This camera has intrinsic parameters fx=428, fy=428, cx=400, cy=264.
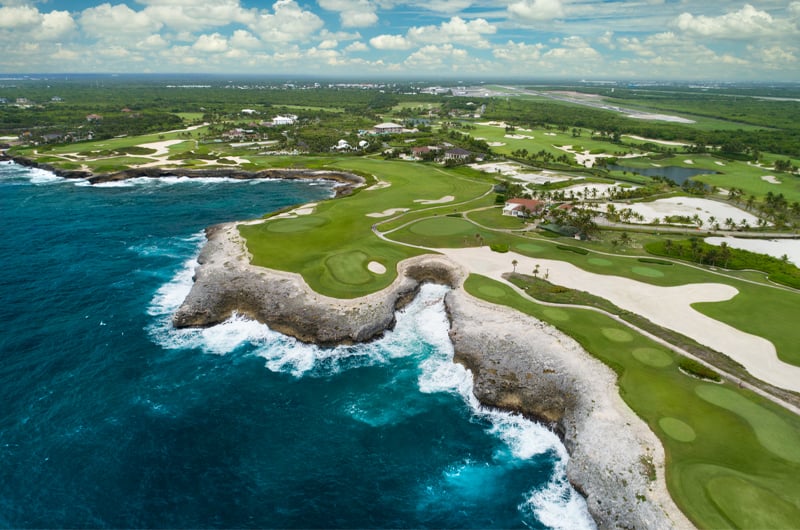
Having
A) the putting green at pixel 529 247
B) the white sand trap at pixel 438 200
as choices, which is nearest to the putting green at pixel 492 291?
the putting green at pixel 529 247

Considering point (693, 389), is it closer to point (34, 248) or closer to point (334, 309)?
point (334, 309)

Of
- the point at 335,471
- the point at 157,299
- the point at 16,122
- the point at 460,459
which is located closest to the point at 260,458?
the point at 335,471

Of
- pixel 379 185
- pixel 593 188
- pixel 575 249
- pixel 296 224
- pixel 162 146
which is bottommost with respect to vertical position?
pixel 575 249

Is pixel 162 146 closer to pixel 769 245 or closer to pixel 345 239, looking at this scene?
pixel 345 239

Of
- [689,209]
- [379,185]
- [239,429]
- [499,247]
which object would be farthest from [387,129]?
[239,429]

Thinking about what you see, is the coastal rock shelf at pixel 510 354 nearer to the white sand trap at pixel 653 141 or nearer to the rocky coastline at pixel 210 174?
the rocky coastline at pixel 210 174

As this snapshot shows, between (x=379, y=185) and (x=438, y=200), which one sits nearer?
(x=438, y=200)

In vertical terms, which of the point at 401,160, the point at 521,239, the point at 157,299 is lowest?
the point at 157,299
